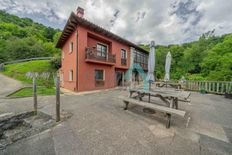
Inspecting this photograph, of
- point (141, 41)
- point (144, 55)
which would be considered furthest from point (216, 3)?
point (141, 41)

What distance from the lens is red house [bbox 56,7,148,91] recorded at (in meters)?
8.41

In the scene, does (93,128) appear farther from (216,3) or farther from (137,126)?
(216,3)

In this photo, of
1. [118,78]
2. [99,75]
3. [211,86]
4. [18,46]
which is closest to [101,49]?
[99,75]

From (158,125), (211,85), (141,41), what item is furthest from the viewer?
(141,41)

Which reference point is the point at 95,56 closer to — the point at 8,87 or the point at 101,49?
the point at 101,49

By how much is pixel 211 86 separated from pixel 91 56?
10.4m

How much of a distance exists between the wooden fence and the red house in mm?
7266

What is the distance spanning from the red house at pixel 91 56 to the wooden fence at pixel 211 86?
7266 mm

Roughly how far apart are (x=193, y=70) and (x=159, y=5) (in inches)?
506

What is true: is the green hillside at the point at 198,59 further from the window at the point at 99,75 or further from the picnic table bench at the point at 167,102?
the window at the point at 99,75

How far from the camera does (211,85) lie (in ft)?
26.6

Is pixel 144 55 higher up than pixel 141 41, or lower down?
lower down

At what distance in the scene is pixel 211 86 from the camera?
8.12 metres

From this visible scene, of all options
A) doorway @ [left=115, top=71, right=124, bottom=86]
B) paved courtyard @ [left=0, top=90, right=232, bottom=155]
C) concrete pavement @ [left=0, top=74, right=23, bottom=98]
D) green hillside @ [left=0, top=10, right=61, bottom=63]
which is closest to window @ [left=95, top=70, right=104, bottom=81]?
doorway @ [left=115, top=71, right=124, bottom=86]
